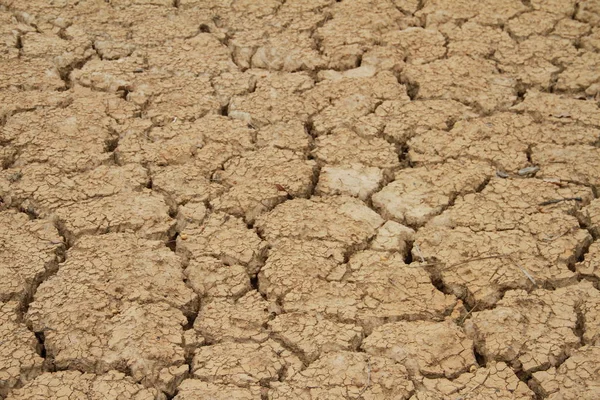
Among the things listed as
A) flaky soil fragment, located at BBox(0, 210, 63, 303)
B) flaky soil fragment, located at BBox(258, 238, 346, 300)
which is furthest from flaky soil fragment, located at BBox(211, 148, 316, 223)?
flaky soil fragment, located at BBox(0, 210, 63, 303)

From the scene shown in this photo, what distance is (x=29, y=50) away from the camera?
378 cm

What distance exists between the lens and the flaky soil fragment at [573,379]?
2444mm

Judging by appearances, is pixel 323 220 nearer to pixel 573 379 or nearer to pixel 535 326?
pixel 535 326

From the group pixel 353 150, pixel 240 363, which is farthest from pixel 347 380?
pixel 353 150

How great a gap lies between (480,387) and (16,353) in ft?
4.47

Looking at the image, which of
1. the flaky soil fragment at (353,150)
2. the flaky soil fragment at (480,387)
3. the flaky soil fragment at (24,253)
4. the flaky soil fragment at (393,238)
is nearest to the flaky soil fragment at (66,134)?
the flaky soil fragment at (24,253)

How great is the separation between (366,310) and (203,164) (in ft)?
3.04

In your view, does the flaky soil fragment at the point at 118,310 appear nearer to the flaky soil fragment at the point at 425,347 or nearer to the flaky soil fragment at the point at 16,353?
the flaky soil fragment at the point at 16,353

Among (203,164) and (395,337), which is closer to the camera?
(395,337)

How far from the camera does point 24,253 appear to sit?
284 cm

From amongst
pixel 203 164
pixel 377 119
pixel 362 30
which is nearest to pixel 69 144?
pixel 203 164

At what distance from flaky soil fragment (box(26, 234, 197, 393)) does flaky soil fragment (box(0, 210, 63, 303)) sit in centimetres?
4

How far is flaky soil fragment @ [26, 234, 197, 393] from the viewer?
2.51 m

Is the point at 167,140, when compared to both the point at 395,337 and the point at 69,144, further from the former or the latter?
the point at 395,337
